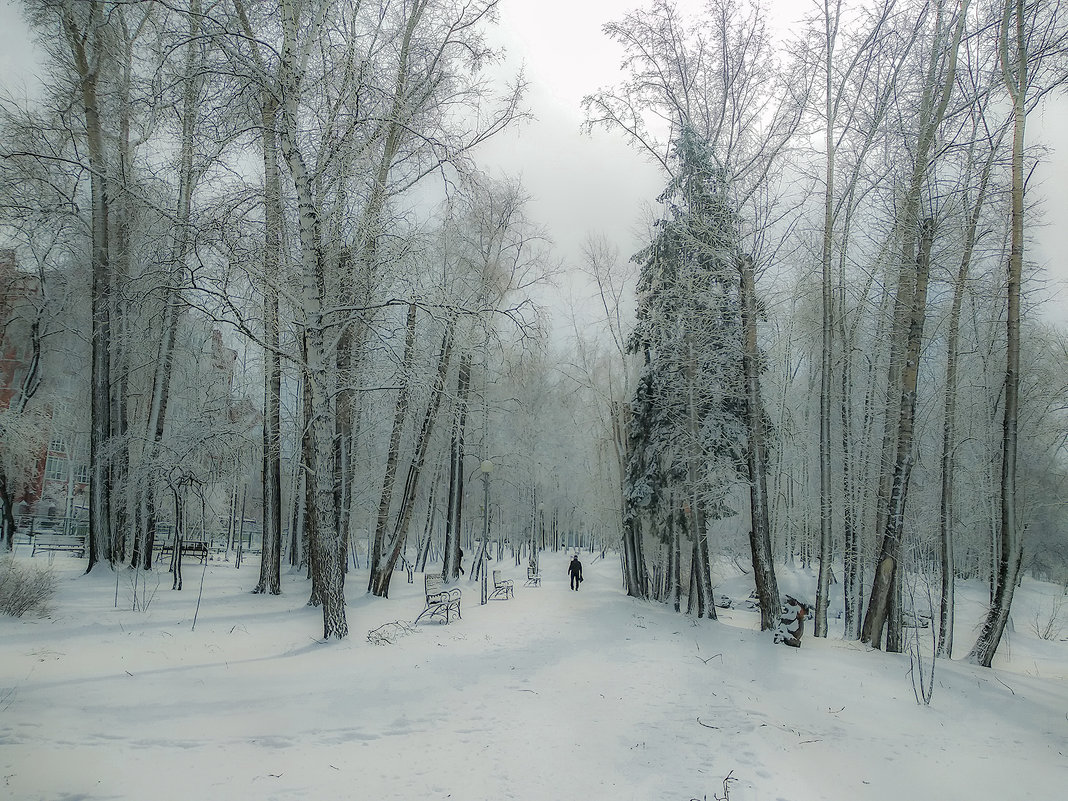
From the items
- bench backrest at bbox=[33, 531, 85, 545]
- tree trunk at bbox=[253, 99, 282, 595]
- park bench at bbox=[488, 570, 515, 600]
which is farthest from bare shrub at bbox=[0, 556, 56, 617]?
bench backrest at bbox=[33, 531, 85, 545]

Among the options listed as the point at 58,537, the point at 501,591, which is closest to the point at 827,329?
the point at 501,591

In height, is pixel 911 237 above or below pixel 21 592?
above

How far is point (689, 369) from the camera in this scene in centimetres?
1457

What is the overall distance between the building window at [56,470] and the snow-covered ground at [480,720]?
81.8ft

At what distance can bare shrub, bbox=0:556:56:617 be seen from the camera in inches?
299

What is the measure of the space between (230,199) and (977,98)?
1072 cm

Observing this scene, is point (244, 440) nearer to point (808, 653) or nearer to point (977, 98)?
point (808, 653)

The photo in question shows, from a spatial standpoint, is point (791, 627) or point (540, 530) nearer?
point (791, 627)

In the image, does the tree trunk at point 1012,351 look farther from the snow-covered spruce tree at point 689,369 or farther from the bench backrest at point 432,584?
the bench backrest at point 432,584

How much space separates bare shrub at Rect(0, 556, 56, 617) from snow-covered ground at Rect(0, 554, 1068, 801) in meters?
0.37

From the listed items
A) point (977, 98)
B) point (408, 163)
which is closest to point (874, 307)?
point (977, 98)

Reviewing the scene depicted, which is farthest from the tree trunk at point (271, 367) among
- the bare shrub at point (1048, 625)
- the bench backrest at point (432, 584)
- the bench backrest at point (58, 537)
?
the bare shrub at point (1048, 625)

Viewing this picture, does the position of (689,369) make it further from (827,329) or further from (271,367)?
(271,367)

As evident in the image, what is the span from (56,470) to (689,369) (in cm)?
3237
